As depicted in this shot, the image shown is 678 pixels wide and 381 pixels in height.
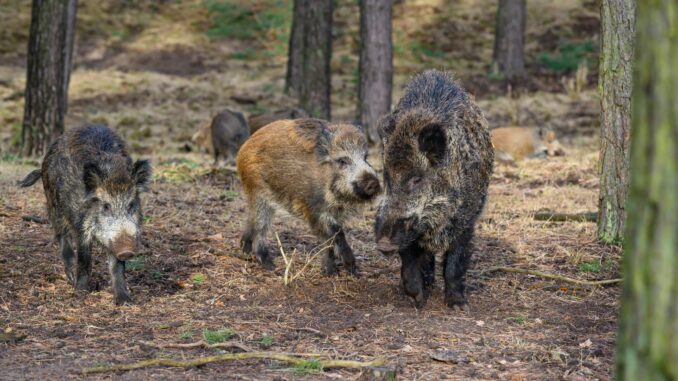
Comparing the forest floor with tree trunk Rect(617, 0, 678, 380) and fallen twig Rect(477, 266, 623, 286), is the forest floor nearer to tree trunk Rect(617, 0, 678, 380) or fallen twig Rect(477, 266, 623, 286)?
fallen twig Rect(477, 266, 623, 286)

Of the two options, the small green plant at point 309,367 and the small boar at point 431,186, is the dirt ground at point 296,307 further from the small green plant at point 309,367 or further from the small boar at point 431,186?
the small boar at point 431,186

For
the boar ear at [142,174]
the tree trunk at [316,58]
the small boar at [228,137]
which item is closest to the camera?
the boar ear at [142,174]

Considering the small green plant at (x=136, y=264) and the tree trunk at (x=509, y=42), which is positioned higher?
the tree trunk at (x=509, y=42)

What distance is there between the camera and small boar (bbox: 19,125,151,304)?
20.5 ft

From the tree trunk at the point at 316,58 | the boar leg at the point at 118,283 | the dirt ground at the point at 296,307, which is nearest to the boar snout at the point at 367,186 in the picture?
the dirt ground at the point at 296,307

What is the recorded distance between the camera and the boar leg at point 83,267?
6465 mm

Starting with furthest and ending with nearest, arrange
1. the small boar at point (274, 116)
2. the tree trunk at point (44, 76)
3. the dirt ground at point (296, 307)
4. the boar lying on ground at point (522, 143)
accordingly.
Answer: the boar lying on ground at point (522, 143)
the small boar at point (274, 116)
the tree trunk at point (44, 76)
the dirt ground at point (296, 307)

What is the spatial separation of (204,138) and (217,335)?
8.58m

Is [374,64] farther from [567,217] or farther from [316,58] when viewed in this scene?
[567,217]

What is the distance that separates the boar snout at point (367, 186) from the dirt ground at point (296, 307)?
24.2 inches

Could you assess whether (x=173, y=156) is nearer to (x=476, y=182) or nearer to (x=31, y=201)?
(x=31, y=201)

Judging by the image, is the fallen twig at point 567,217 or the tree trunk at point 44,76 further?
the tree trunk at point 44,76

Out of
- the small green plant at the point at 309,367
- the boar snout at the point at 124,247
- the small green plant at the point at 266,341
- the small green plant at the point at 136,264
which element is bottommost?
the small green plant at the point at 136,264

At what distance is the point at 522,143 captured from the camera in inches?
528
